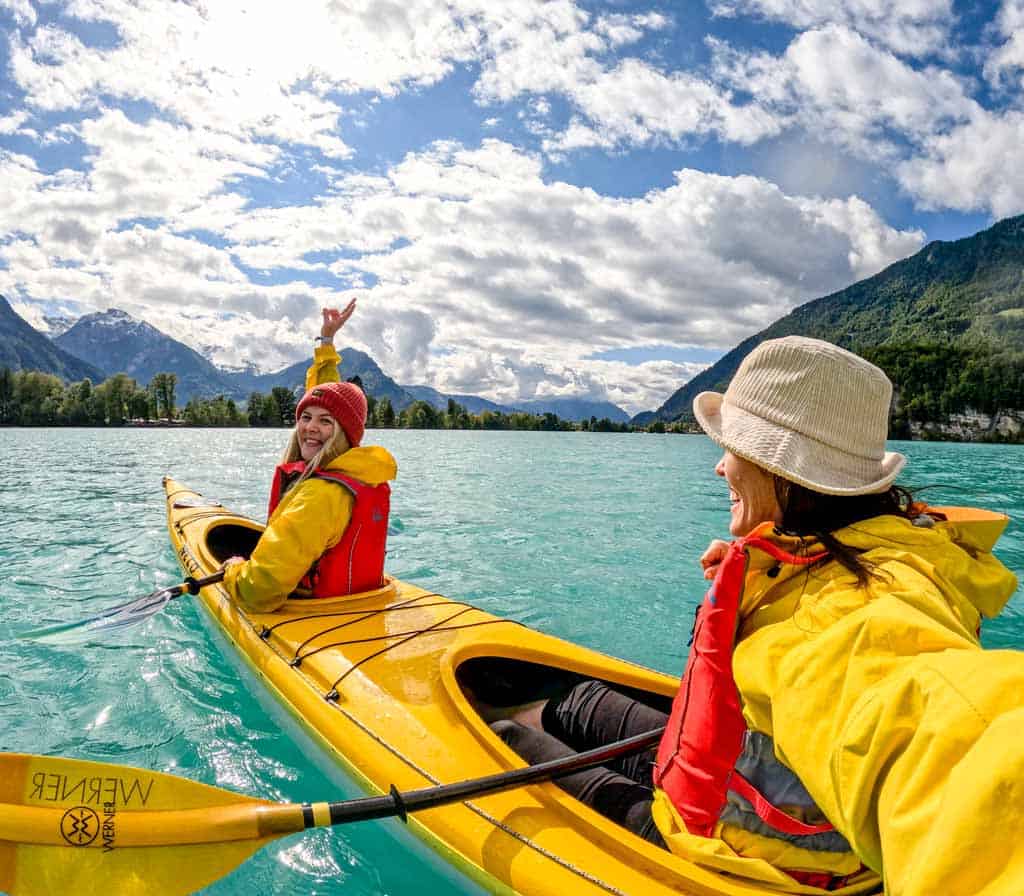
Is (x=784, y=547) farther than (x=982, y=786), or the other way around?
(x=784, y=547)

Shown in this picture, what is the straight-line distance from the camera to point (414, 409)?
136 meters

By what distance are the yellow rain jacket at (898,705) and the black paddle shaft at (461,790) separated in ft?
5.26

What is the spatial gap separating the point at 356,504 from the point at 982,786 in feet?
15.3

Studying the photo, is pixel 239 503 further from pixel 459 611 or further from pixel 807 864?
pixel 807 864

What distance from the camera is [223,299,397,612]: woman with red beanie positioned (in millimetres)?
4973

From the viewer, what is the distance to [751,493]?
2.05m

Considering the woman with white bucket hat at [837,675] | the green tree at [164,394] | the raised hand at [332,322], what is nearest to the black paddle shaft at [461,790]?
the woman with white bucket hat at [837,675]

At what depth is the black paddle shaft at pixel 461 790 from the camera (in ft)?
9.44

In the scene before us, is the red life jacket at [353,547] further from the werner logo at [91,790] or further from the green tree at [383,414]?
the green tree at [383,414]

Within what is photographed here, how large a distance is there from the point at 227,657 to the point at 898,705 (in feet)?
19.7

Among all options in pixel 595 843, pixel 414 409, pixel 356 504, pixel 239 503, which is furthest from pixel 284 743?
pixel 414 409

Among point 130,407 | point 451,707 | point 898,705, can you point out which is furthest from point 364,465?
point 130,407

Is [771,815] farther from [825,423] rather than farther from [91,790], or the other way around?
[91,790]

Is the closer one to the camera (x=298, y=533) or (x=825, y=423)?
(x=825, y=423)
